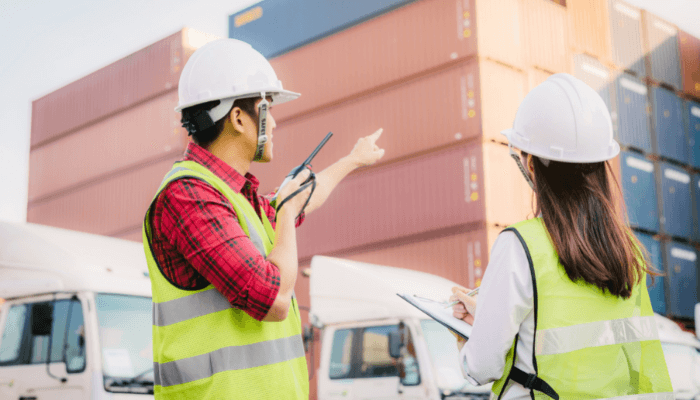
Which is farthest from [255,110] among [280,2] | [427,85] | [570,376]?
[280,2]

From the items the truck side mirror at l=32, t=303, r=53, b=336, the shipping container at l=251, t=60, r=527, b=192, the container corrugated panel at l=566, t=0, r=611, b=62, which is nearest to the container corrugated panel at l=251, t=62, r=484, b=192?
the shipping container at l=251, t=60, r=527, b=192

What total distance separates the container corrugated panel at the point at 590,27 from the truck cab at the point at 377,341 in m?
7.38

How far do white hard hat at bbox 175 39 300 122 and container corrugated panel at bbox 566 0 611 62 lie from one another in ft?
38.1

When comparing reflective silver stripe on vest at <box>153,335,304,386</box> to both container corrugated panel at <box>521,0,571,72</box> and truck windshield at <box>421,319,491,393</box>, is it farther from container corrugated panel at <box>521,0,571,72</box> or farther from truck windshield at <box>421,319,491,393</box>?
container corrugated panel at <box>521,0,571,72</box>

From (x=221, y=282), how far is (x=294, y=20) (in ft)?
44.1

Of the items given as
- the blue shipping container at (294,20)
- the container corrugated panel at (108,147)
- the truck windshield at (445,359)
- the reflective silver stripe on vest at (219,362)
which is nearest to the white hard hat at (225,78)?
the reflective silver stripe on vest at (219,362)

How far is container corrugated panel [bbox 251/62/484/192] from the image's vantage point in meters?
10.9

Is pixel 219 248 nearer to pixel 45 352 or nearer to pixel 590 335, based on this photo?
pixel 590 335

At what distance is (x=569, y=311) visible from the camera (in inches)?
65.7

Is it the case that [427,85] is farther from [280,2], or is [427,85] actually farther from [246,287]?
[246,287]

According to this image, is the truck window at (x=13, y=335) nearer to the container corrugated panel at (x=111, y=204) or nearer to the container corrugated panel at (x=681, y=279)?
the container corrugated panel at (x=111, y=204)

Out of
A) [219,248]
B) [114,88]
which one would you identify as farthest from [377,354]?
[114,88]

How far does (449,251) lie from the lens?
34.2ft

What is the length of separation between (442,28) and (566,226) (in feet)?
33.6
